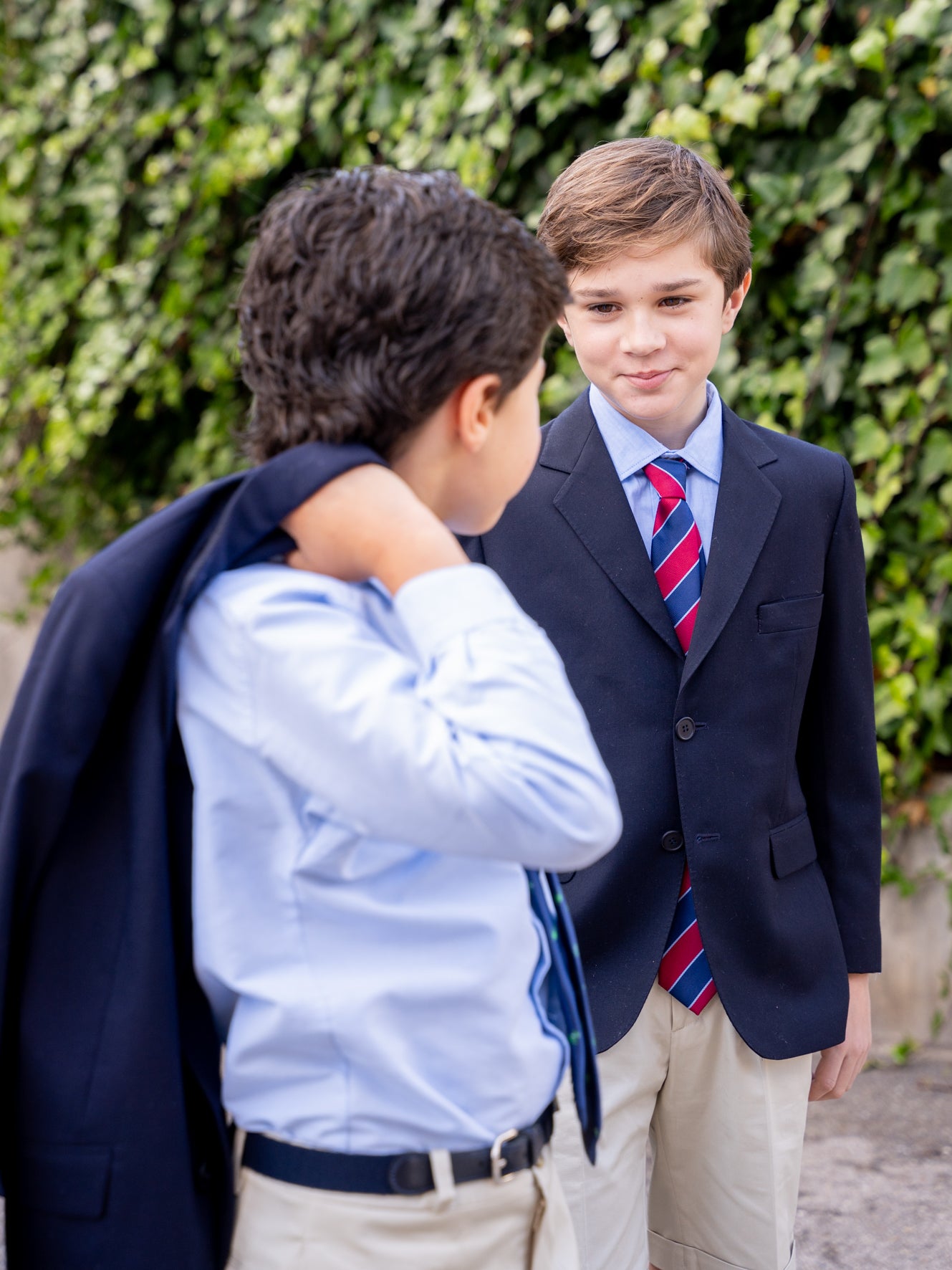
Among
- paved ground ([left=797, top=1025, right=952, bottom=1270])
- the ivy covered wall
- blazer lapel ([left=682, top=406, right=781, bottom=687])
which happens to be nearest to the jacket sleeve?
blazer lapel ([left=682, top=406, right=781, bottom=687])

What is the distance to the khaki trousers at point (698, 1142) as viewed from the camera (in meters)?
1.77

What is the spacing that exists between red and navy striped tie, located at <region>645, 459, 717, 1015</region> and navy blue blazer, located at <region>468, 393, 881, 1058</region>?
0.04 metres

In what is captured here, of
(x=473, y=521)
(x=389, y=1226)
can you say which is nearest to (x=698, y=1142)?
(x=389, y=1226)

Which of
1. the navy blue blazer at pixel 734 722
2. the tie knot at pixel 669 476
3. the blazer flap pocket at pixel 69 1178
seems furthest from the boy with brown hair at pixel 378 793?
the tie knot at pixel 669 476

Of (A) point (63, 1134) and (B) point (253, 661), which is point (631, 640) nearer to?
(B) point (253, 661)

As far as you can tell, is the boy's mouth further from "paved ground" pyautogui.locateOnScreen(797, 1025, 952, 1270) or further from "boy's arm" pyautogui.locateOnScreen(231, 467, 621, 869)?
"paved ground" pyautogui.locateOnScreen(797, 1025, 952, 1270)

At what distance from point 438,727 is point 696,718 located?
2.57ft

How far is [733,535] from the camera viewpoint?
178 cm

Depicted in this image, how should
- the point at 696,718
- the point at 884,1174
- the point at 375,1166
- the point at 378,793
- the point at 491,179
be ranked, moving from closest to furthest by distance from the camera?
the point at 378,793
the point at 375,1166
the point at 696,718
the point at 884,1174
the point at 491,179

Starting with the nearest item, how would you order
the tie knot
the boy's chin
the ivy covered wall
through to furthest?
1. the boy's chin
2. the tie knot
3. the ivy covered wall

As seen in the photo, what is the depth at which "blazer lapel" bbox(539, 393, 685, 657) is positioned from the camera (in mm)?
1771

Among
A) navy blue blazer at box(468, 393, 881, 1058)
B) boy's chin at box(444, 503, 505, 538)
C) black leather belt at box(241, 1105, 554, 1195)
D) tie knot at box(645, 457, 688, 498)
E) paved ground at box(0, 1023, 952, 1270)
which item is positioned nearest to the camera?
black leather belt at box(241, 1105, 554, 1195)

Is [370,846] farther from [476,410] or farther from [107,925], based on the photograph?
[476,410]

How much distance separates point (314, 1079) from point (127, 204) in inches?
158
